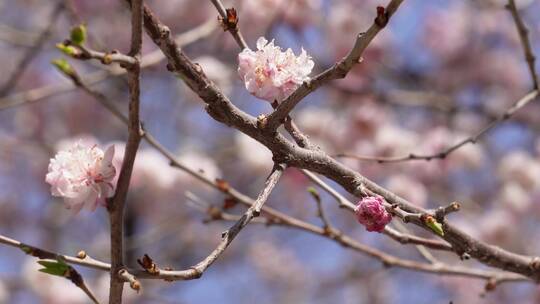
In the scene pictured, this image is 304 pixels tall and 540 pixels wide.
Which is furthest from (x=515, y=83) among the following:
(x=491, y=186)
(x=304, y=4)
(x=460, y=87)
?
(x=304, y=4)

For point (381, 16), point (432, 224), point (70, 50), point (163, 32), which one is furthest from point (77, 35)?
point (432, 224)

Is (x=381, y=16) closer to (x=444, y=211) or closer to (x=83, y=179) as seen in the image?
(x=444, y=211)

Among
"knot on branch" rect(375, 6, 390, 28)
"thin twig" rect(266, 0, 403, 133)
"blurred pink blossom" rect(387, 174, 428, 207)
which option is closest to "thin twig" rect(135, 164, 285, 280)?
"thin twig" rect(266, 0, 403, 133)

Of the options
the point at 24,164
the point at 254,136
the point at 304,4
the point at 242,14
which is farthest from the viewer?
the point at 24,164

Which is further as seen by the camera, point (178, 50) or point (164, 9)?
point (164, 9)

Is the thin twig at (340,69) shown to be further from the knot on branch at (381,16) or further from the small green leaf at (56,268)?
the small green leaf at (56,268)

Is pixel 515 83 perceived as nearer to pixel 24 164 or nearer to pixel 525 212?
pixel 525 212

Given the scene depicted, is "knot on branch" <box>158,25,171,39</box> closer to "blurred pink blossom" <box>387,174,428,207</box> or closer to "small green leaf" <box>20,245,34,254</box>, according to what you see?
"small green leaf" <box>20,245,34,254</box>
